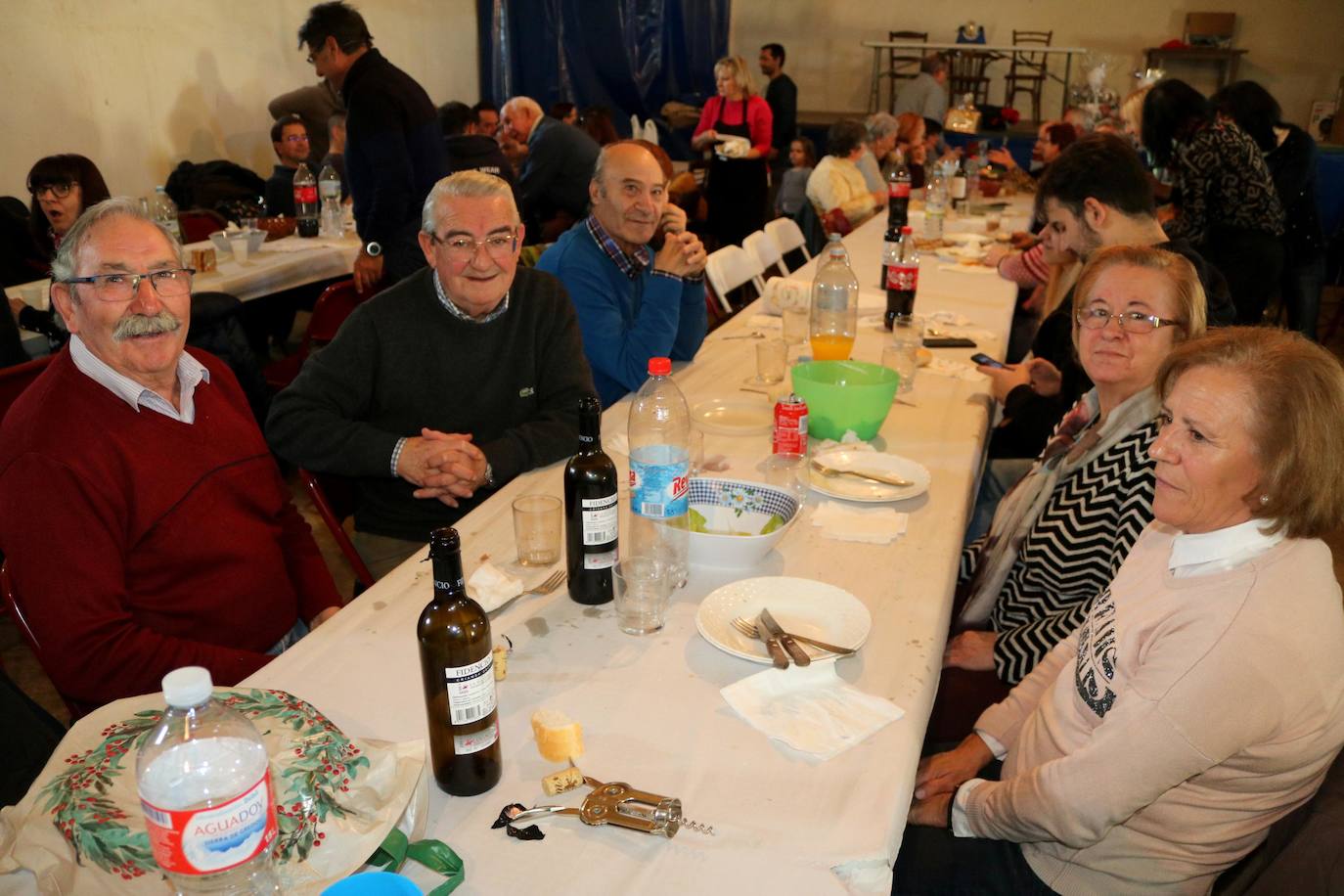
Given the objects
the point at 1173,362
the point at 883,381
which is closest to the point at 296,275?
the point at 883,381

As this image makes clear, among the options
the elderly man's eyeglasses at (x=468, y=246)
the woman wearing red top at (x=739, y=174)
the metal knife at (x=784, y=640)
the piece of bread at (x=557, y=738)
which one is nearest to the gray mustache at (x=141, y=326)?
the elderly man's eyeglasses at (x=468, y=246)

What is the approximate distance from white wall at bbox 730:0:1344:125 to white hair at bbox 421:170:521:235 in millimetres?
11851

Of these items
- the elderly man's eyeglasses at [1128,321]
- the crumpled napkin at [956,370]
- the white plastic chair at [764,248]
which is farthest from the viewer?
the white plastic chair at [764,248]

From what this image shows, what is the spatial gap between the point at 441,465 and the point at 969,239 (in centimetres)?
385

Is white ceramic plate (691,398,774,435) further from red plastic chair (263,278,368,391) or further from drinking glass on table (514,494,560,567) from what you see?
red plastic chair (263,278,368,391)

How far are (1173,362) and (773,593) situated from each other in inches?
27.0

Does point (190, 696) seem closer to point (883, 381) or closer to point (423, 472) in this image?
point (423, 472)

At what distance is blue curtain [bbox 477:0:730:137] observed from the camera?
32.6 ft

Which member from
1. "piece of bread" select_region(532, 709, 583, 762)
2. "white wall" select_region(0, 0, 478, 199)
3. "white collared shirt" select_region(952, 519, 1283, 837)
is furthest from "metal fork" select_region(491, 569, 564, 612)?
"white wall" select_region(0, 0, 478, 199)

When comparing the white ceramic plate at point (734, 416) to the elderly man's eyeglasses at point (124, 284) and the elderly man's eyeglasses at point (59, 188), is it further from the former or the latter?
the elderly man's eyeglasses at point (59, 188)

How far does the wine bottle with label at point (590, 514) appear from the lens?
1529 mm

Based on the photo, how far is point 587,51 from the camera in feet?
33.2

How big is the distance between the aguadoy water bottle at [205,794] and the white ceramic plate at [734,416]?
1.56 meters

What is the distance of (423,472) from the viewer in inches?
84.1
